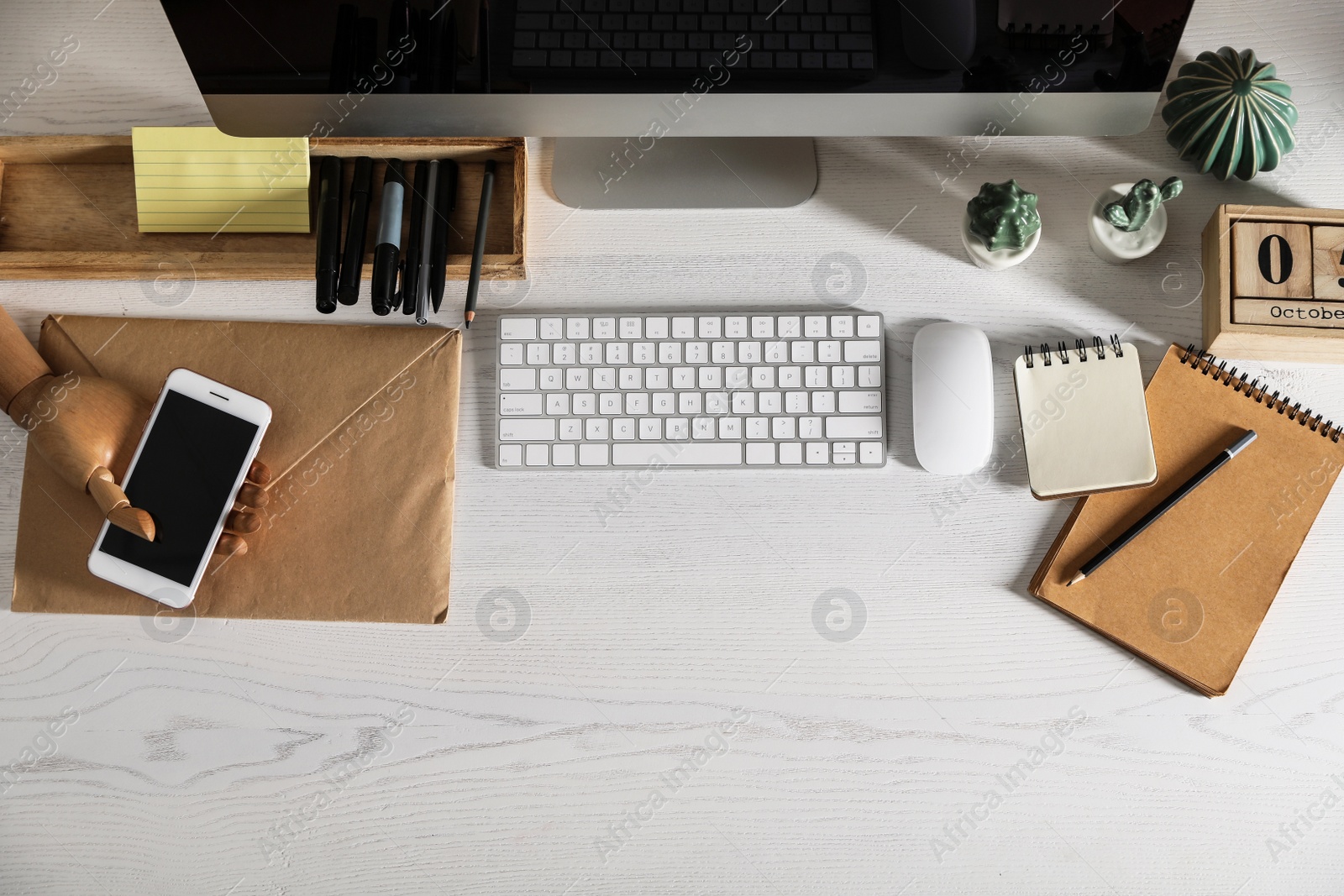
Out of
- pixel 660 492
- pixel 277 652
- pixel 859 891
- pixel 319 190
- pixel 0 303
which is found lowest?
pixel 859 891

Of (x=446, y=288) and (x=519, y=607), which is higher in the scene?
(x=446, y=288)

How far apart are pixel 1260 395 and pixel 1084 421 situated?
17 cm

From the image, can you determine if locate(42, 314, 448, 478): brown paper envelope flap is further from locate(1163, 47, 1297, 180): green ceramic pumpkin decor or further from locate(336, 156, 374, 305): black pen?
locate(1163, 47, 1297, 180): green ceramic pumpkin decor

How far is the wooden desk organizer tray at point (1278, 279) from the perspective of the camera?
2.38ft

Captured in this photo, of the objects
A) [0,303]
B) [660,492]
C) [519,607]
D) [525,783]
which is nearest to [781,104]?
[660,492]

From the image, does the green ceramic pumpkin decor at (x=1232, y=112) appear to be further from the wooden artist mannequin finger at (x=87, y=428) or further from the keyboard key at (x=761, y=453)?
the wooden artist mannequin finger at (x=87, y=428)

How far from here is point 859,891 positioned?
0.71 m

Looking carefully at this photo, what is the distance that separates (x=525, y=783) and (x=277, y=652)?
0.24 metres

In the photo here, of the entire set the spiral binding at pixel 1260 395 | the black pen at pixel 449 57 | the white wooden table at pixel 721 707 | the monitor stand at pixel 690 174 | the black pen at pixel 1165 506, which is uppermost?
the black pen at pixel 449 57

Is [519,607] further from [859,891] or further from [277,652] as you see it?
[859,891]

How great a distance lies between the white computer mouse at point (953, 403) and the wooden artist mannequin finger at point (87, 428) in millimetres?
570

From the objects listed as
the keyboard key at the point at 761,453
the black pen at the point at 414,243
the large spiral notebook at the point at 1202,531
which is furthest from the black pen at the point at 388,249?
the large spiral notebook at the point at 1202,531

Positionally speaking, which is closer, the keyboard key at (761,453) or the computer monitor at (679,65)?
the computer monitor at (679,65)

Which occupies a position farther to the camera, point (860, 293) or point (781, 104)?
point (860, 293)
